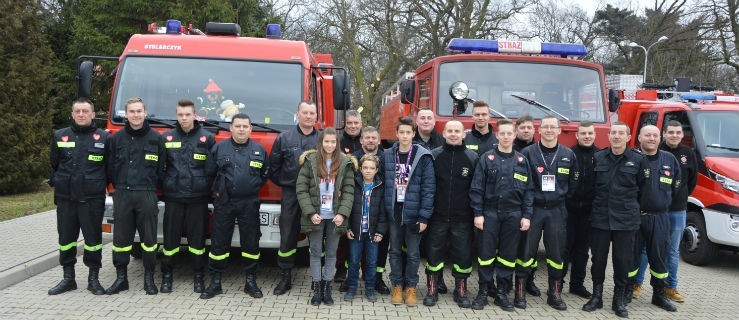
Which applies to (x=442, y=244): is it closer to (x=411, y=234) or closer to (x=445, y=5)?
(x=411, y=234)

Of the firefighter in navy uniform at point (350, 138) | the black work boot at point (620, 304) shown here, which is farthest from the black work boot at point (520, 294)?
the firefighter in navy uniform at point (350, 138)

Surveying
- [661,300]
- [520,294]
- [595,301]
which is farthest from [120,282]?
[661,300]

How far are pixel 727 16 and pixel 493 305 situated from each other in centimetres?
2586

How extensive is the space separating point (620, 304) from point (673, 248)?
1.05 meters

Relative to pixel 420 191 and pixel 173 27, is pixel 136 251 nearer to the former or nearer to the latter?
pixel 173 27

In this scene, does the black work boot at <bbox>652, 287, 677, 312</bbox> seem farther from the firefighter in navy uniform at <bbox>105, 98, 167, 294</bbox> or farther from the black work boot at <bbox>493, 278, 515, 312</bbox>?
the firefighter in navy uniform at <bbox>105, 98, 167, 294</bbox>

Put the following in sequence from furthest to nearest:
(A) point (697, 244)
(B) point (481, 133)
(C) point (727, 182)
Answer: (A) point (697, 244) < (C) point (727, 182) < (B) point (481, 133)

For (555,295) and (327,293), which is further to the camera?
(555,295)

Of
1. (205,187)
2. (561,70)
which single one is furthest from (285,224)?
(561,70)

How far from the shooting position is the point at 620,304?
17.8 feet

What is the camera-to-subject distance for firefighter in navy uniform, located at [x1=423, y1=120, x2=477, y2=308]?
5332 mm

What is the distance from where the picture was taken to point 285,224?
216 inches

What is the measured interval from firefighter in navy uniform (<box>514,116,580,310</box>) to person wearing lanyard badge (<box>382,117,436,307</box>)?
1.03 m

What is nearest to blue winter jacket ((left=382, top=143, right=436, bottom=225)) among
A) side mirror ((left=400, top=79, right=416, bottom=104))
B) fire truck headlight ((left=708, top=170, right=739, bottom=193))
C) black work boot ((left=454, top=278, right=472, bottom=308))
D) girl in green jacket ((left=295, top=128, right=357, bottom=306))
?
girl in green jacket ((left=295, top=128, right=357, bottom=306))
